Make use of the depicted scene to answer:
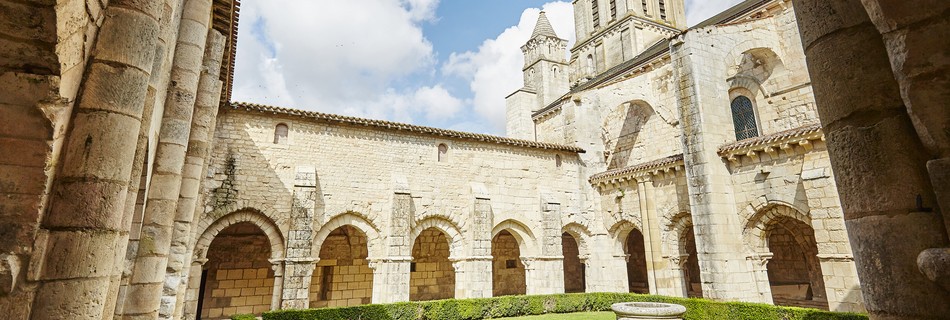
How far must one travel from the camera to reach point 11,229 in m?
2.25

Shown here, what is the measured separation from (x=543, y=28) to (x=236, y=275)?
22.2 meters

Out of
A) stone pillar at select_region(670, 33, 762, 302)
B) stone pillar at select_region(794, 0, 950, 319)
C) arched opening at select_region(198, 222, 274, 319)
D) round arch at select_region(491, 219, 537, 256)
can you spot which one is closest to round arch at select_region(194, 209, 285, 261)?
arched opening at select_region(198, 222, 274, 319)

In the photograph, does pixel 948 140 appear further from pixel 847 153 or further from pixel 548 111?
pixel 548 111

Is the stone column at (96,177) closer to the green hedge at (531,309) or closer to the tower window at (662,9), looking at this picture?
the green hedge at (531,309)

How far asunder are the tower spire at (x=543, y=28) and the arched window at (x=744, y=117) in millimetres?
14311

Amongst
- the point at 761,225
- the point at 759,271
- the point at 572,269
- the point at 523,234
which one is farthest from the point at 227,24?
the point at 572,269

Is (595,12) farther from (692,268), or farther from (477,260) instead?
(477,260)

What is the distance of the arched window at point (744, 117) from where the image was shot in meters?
14.4

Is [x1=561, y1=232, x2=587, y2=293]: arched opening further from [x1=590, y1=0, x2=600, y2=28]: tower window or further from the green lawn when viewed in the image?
[x1=590, y1=0, x2=600, y2=28]: tower window

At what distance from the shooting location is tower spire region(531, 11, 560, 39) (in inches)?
1072

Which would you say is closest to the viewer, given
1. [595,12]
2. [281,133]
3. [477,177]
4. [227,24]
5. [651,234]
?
[227,24]

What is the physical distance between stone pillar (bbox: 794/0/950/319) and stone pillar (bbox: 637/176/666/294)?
1205 cm

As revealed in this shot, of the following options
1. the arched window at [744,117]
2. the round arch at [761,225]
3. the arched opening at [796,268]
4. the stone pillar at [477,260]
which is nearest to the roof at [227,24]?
the stone pillar at [477,260]

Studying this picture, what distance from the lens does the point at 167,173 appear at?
5723 millimetres
